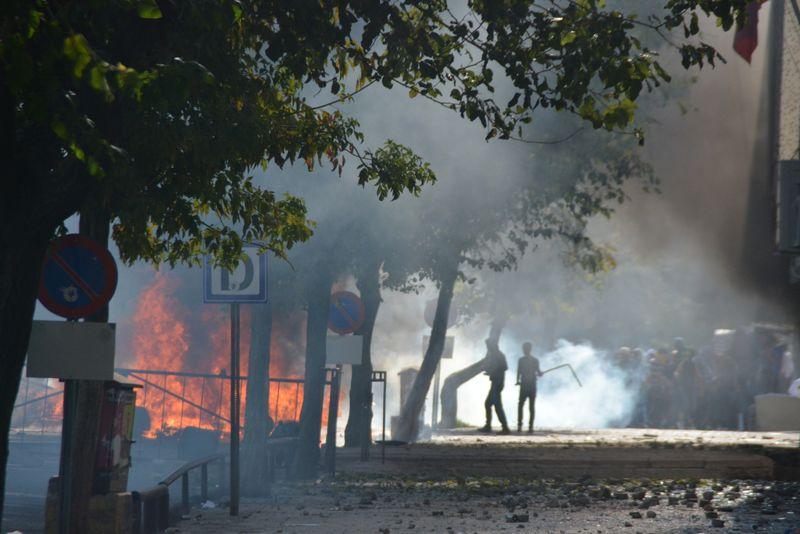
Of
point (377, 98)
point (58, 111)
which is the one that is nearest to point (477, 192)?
point (377, 98)

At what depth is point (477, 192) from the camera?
23234 mm

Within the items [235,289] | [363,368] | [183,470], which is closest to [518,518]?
[183,470]

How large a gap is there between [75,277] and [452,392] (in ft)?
82.7

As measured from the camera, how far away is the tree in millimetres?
6797

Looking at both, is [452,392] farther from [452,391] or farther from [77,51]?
[77,51]

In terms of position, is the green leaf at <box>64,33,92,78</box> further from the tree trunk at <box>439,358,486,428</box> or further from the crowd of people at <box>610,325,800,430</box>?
the tree trunk at <box>439,358,486,428</box>

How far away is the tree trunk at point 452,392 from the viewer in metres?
32.7

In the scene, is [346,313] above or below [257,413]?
above

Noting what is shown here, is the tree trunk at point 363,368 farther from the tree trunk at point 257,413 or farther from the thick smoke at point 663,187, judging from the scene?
the tree trunk at point 257,413

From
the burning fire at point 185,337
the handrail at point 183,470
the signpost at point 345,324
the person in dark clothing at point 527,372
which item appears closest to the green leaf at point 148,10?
the handrail at point 183,470

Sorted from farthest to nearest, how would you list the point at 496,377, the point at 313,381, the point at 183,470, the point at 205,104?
the point at 496,377, the point at 313,381, the point at 183,470, the point at 205,104

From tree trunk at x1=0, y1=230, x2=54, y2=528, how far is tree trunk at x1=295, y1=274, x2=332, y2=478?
353 inches

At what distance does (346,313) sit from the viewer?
17.2 m

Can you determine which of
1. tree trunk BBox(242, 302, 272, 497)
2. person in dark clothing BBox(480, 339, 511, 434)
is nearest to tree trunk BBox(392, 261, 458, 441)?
person in dark clothing BBox(480, 339, 511, 434)
